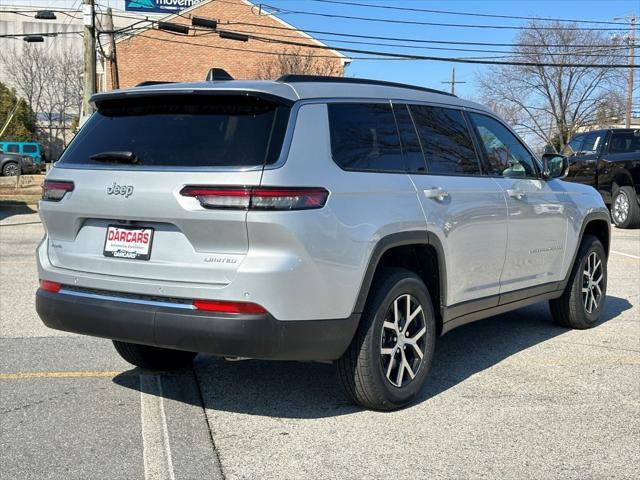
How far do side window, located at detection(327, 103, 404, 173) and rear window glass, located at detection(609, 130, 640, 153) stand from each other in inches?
523

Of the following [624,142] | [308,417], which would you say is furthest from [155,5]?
[308,417]

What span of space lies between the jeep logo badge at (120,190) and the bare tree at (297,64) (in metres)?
40.1

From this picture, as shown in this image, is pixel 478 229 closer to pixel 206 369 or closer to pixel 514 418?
pixel 514 418

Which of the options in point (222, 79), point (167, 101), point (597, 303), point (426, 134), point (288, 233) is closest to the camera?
point (288, 233)

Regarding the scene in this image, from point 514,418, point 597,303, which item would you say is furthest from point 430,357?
point 597,303

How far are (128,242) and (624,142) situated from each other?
48.7ft

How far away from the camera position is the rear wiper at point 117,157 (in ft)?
13.2

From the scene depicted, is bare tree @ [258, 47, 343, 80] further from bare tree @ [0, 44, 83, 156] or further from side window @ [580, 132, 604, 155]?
side window @ [580, 132, 604, 155]

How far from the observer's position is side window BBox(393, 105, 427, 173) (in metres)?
4.57

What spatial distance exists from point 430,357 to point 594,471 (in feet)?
4.20

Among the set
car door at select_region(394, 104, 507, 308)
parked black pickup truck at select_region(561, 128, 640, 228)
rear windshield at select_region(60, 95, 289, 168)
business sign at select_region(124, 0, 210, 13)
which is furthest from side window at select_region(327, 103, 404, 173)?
business sign at select_region(124, 0, 210, 13)

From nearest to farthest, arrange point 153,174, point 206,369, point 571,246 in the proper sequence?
point 153,174 → point 206,369 → point 571,246

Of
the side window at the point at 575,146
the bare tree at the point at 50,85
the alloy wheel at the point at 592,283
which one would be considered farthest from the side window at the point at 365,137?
the bare tree at the point at 50,85

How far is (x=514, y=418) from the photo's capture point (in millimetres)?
4309
